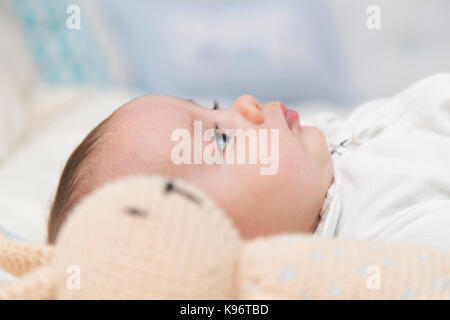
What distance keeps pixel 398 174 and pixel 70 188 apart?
1.82ft

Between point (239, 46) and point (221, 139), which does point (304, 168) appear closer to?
point (221, 139)

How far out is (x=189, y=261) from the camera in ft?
1.32

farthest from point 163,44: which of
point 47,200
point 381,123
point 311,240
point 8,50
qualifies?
point 311,240

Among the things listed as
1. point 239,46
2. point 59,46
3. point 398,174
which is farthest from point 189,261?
point 59,46

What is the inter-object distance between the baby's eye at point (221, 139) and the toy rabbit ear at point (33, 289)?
1.20ft

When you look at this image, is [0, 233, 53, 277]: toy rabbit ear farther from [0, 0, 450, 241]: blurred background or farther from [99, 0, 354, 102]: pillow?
[99, 0, 354, 102]: pillow

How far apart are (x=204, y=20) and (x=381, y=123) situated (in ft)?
3.22

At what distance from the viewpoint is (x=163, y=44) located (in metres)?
1.81

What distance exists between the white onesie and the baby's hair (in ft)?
1.35

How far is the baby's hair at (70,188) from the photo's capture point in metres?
0.69

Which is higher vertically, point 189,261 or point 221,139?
point 221,139

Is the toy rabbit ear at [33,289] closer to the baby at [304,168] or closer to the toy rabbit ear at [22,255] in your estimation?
the toy rabbit ear at [22,255]

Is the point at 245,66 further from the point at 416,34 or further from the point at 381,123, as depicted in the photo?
the point at 381,123
